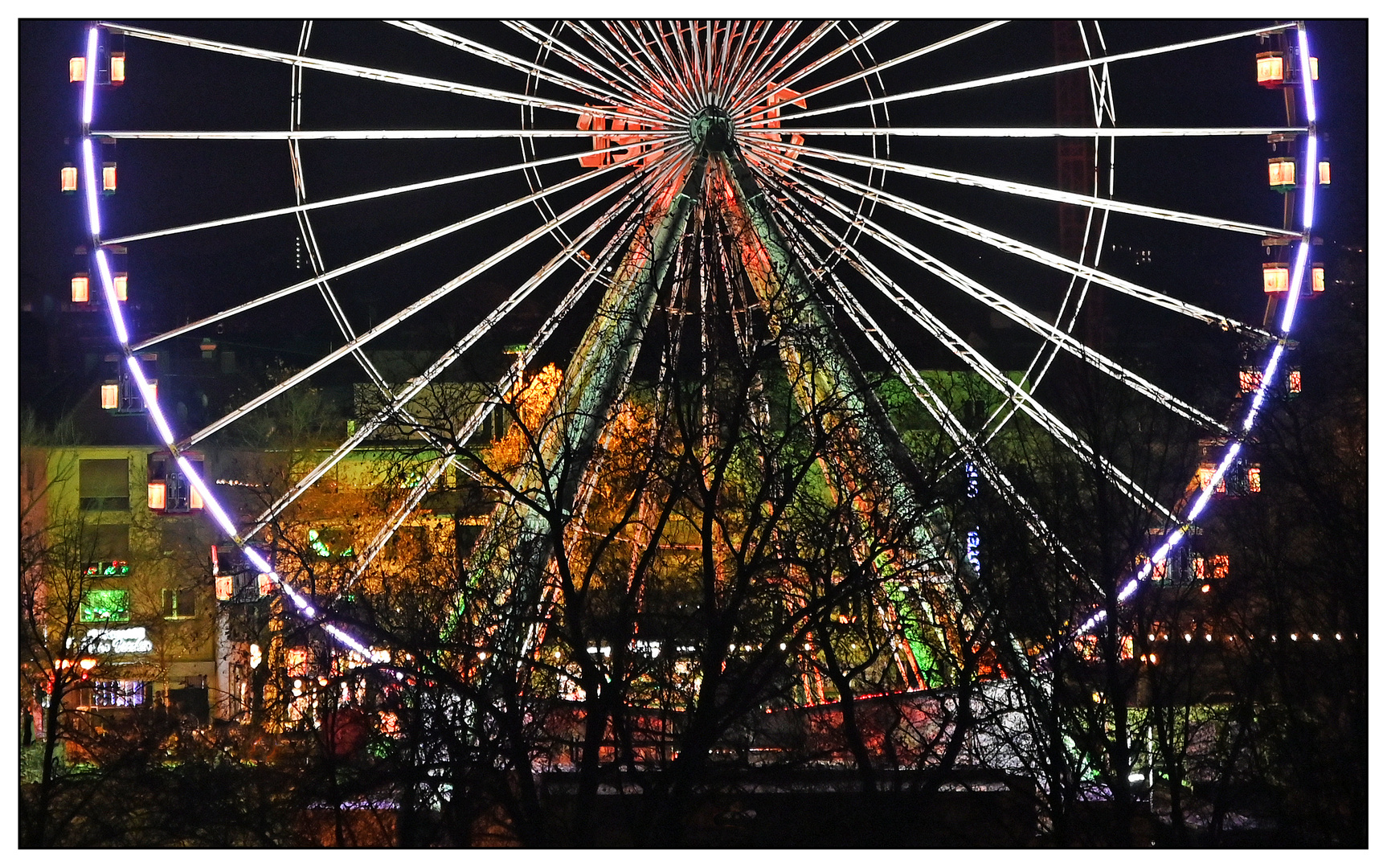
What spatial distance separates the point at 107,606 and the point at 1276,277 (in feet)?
77.1

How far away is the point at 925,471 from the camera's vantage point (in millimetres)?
19906

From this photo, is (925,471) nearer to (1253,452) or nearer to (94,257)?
(1253,452)

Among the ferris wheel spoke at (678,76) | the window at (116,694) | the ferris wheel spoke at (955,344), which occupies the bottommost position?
the window at (116,694)

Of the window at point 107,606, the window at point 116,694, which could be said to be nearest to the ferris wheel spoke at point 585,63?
the window at point 116,694

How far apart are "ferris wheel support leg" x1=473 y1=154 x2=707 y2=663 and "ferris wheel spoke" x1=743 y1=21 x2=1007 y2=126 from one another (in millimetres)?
1475

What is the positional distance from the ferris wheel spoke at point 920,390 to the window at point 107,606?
16761 millimetres

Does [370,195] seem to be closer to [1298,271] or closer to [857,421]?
[857,421]

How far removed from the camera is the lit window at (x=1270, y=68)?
2395cm

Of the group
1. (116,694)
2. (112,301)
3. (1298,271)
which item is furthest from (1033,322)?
(116,694)

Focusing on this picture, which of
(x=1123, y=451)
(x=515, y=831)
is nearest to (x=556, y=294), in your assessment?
(x=515, y=831)

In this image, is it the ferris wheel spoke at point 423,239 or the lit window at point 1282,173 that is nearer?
the ferris wheel spoke at point 423,239

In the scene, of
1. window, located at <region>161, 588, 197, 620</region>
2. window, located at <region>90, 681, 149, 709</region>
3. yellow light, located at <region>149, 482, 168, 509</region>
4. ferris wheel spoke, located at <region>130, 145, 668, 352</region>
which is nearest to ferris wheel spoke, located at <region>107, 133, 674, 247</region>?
ferris wheel spoke, located at <region>130, 145, 668, 352</region>

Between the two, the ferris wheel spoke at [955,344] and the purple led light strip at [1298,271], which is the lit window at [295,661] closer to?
the ferris wheel spoke at [955,344]

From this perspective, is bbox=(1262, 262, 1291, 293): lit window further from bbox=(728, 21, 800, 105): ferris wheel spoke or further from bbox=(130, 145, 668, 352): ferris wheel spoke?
bbox=(130, 145, 668, 352): ferris wheel spoke
